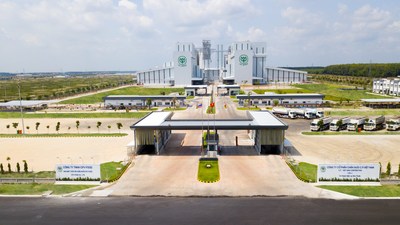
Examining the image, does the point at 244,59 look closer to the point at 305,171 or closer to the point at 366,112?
the point at 366,112

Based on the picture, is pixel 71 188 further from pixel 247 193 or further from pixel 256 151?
pixel 256 151

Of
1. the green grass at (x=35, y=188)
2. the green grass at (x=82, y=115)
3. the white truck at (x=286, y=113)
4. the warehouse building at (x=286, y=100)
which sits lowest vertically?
the green grass at (x=35, y=188)

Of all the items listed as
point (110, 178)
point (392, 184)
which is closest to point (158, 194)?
point (110, 178)

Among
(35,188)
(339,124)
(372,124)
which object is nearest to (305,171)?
(339,124)

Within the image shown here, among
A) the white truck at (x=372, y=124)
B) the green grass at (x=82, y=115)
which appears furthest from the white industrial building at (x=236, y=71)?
the white truck at (x=372, y=124)

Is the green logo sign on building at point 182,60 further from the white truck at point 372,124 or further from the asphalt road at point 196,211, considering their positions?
the asphalt road at point 196,211

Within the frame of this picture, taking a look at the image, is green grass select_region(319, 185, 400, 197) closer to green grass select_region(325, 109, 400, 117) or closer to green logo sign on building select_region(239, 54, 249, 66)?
green grass select_region(325, 109, 400, 117)
